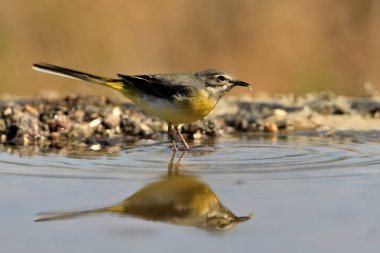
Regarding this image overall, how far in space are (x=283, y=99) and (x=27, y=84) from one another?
7.12 m

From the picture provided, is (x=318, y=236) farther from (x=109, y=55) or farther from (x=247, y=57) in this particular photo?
(x=247, y=57)

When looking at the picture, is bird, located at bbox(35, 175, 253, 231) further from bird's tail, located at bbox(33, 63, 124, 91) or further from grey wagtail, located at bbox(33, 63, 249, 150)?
bird's tail, located at bbox(33, 63, 124, 91)

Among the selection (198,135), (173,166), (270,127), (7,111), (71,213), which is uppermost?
(7,111)

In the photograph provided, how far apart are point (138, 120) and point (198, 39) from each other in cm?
1001

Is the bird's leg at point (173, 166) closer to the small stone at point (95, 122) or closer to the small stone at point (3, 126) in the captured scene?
the small stone at point (95, 122)

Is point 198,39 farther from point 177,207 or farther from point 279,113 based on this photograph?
point 177,207

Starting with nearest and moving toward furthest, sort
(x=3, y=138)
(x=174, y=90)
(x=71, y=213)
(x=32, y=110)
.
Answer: (x=71, y=213)
(x=174, y=90)
(x=3, y=138)
(x=32, y=110)

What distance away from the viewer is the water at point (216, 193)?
4105 mm

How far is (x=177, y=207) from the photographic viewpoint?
16.2 ft

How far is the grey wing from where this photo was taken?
8.21 metres

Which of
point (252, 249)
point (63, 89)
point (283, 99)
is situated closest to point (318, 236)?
point (252, 249)

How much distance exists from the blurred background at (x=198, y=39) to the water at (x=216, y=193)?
8.89 m

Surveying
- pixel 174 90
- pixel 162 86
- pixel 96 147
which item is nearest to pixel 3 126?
pixel 96 147

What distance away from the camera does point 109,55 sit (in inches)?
703
